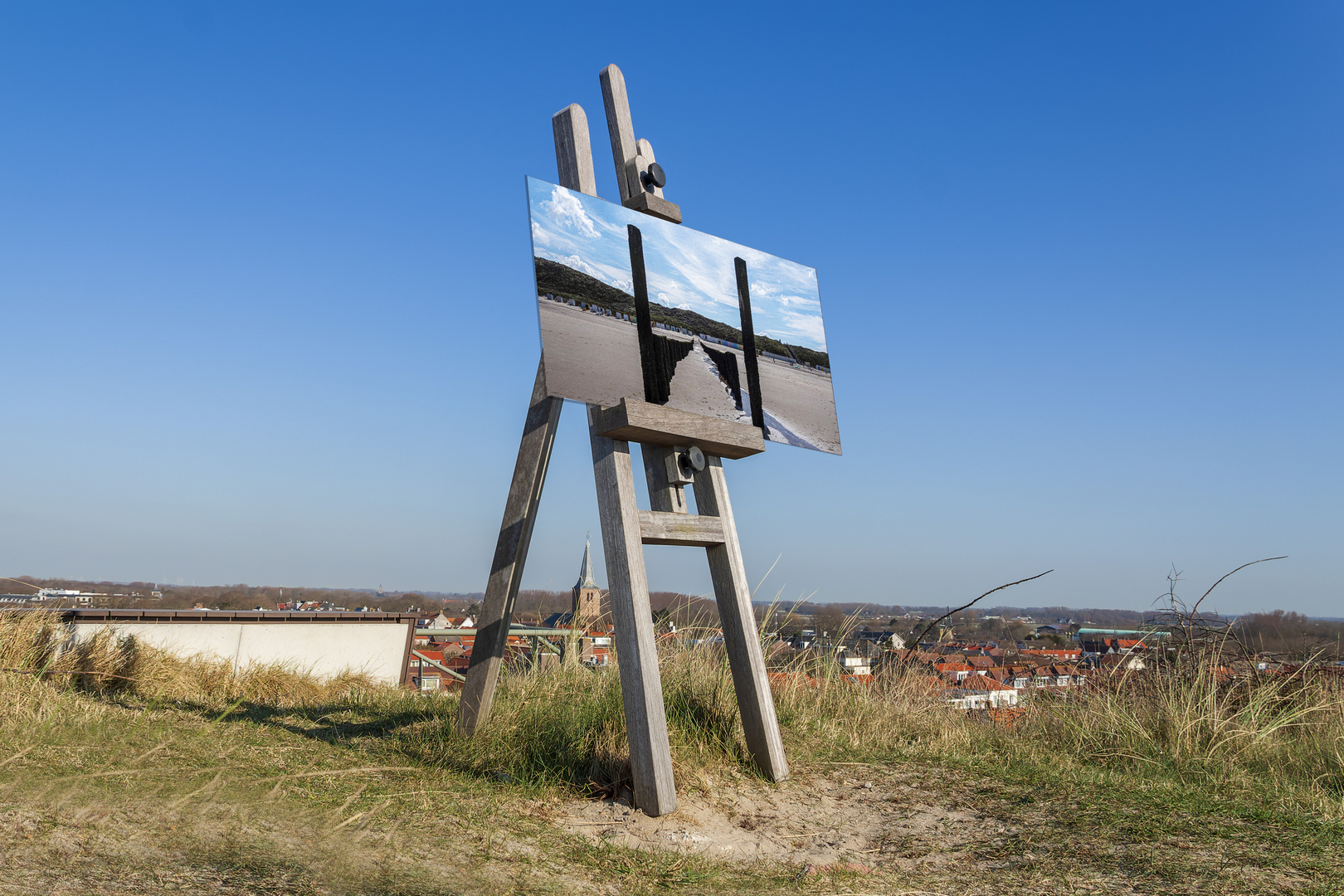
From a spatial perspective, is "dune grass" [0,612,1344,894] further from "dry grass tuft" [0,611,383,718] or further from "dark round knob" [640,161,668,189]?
"dark round knob" [640,161,668,189]

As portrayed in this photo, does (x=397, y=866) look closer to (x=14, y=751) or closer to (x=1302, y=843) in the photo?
(x=14, y=751)

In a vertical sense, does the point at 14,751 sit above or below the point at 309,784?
above

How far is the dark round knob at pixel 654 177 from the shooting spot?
4.35 metres

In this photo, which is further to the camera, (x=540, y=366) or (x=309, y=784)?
(x=540, y=366)

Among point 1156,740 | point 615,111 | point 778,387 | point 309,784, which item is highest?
point 615,111

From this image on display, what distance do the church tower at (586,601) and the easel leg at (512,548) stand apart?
2.69ft

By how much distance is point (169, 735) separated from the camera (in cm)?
371

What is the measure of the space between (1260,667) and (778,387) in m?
4.09

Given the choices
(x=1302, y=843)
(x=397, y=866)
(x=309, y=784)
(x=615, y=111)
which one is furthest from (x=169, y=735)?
(x=1302, y=843)

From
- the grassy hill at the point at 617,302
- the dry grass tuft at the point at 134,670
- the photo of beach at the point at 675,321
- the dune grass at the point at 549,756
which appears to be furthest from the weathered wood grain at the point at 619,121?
the dry grass tuft at the point at 134,670

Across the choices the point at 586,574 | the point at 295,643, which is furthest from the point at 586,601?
the point at 295,643

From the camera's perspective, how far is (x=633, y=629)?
3.38m

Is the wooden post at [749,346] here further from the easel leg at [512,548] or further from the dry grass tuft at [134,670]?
the dry grass tuft at [134,670]

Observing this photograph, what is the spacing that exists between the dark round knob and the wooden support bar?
6.04 ft
